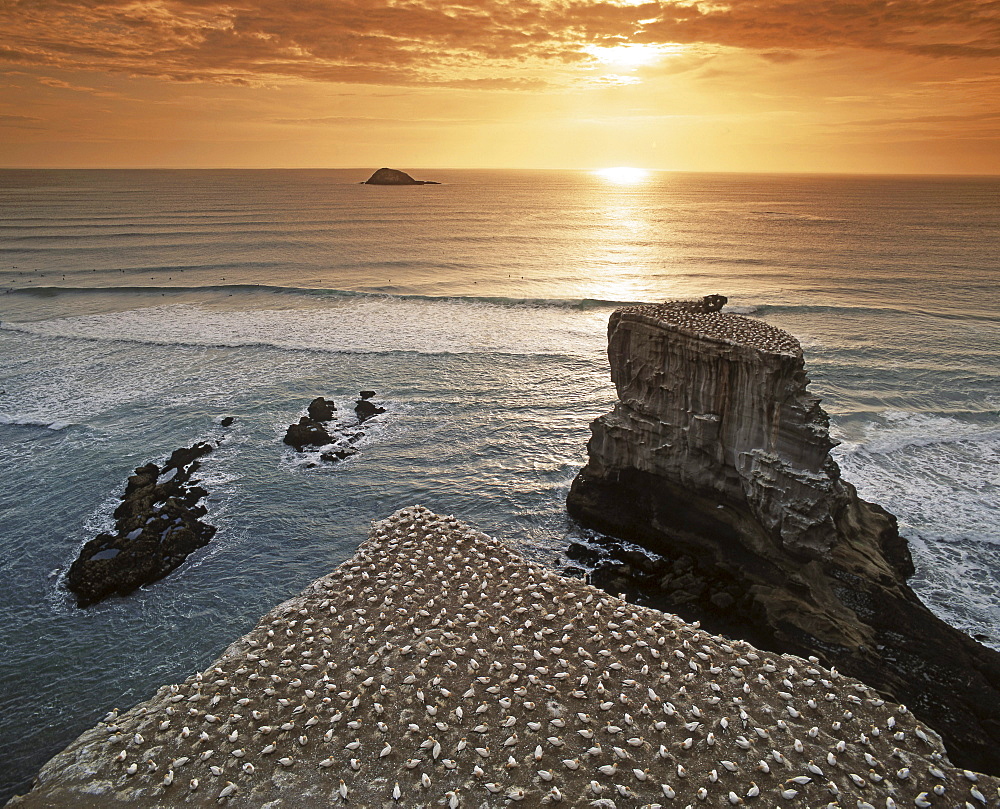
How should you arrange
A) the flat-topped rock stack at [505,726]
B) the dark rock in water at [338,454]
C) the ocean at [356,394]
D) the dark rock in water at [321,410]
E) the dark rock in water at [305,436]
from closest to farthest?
the flat-topped rock stack at [505,726], the ocean at [356,394], the dark rock in water at [338,454], the dark rock in water at [305,436], the dark rock in water at [321,410]

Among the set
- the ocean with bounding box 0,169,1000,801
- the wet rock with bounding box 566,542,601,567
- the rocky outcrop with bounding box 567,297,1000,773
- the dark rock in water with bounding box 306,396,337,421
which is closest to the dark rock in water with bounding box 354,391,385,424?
the ocean with bounding box 0,169,1000,801

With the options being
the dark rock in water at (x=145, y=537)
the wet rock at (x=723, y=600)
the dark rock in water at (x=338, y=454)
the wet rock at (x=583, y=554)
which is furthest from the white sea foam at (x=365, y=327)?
the wet rock at (x=723, y=600)

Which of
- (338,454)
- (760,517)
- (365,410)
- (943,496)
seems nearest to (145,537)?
(338,454)

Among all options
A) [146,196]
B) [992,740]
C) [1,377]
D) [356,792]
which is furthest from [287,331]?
[146,196]

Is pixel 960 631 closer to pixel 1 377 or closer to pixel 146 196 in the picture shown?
pixel 1 377

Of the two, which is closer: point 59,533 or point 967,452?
point 59,533

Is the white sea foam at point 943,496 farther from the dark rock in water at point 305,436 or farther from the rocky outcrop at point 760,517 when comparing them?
the dark rock in water at point 305,436
